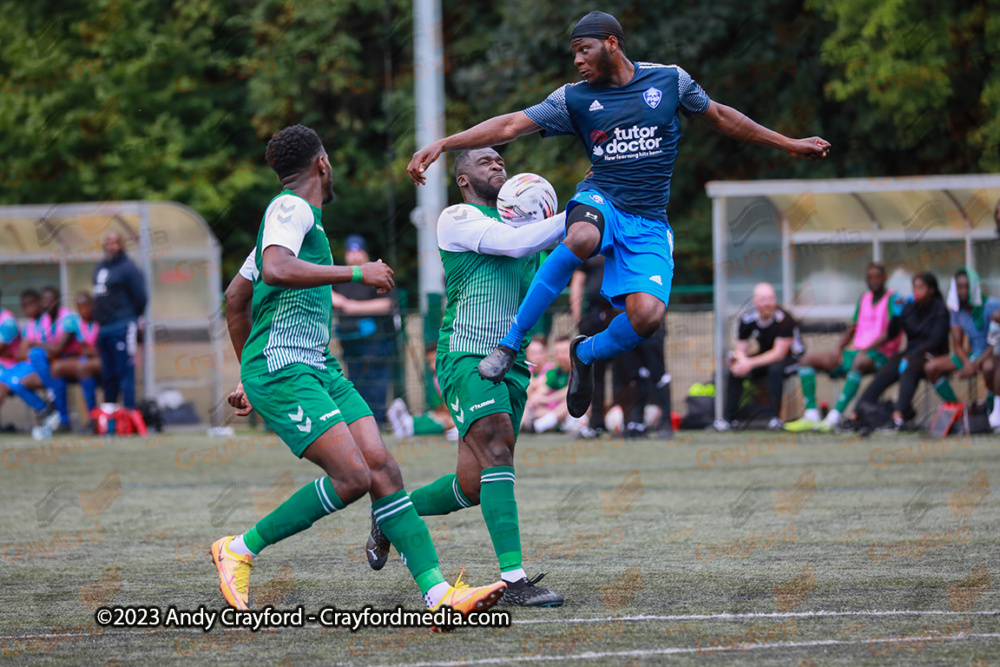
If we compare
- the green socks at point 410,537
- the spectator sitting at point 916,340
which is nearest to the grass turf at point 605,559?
the green socks at point 410,537

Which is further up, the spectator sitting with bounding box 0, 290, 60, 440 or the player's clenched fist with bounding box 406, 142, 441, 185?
the player's clenched fist with bounding box 406, 142, 441, 185

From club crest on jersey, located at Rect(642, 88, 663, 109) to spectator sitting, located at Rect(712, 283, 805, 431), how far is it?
31.9ft

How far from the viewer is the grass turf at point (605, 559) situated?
5.26 meters

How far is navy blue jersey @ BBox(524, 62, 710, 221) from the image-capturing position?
677cm

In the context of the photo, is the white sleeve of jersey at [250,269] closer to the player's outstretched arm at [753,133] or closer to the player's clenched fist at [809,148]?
the player's outstretched arm at [753,133]

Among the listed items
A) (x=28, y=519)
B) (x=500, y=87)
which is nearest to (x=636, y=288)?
(x=28, y=519)

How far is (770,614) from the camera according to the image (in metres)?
5.75

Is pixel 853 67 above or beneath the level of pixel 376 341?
above

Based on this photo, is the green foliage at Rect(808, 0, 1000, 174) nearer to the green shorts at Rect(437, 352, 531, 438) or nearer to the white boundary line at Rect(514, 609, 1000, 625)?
the green shorts at Rect(437, 352, 531, 438)

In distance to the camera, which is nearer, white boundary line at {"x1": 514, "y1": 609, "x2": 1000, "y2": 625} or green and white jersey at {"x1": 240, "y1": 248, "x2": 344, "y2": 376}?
white boundary line at {"x1": 514, "y1": 609, "x2": 1000, "y2": 625}

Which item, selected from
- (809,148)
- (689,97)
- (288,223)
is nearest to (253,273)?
(288,223)

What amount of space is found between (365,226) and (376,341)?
54.6 feet

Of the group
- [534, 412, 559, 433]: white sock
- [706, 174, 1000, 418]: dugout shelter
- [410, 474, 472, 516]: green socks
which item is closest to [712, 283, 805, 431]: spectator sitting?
[706, 174, 1000, 418]: dugout shelter

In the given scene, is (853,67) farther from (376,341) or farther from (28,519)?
(28,519)
